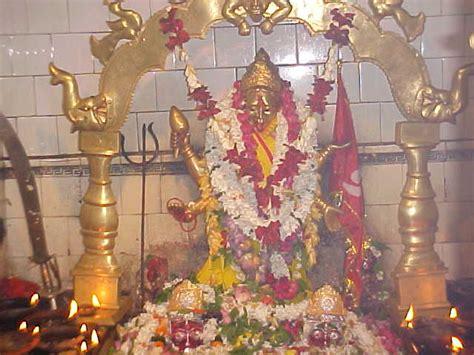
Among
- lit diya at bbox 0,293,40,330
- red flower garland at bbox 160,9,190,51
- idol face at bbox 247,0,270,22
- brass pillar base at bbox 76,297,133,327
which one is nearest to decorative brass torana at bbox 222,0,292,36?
idol face at bbox 247,0,270,22

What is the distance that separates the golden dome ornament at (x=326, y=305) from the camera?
1.97m

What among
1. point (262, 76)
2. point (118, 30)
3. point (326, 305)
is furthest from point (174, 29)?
point (326, 305)

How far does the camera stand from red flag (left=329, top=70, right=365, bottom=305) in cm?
210

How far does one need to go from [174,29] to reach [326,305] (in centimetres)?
84

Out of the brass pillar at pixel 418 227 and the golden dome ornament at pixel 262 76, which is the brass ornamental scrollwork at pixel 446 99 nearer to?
the brass pillar at pixel 418 227

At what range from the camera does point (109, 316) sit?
6.81ft

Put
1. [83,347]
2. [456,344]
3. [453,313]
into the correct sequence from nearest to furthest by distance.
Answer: [456,344] → [83,347] → [453,313]

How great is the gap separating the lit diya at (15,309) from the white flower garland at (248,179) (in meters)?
0.59

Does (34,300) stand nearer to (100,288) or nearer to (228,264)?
(100,288)

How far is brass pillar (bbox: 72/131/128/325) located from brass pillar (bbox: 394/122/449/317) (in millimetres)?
799

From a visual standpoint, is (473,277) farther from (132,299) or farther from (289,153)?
(132,299)

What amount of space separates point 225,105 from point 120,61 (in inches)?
12.4

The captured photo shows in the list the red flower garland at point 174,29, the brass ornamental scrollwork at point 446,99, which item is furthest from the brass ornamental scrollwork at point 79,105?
A: the brass ornamental scrollwork at point 446,99

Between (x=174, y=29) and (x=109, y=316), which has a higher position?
(x=174, y=29)
